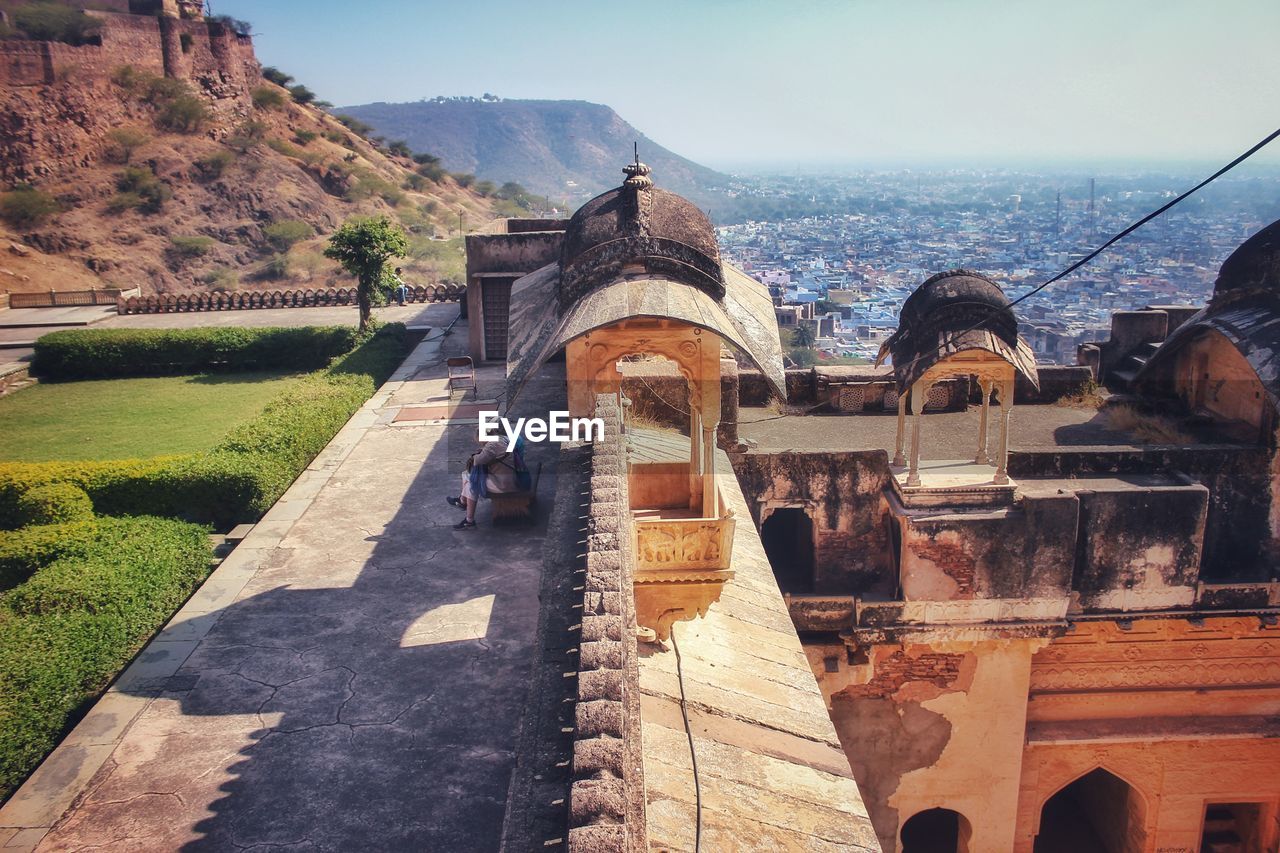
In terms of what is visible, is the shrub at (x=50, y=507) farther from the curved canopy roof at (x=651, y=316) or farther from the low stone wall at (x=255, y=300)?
the low stone wall at (x=255, y=300)

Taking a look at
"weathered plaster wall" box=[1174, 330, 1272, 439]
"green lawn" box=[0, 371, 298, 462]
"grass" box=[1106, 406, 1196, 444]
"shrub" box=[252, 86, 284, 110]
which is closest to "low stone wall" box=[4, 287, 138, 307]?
"green lawn" box=[0, 371, 298, 462]

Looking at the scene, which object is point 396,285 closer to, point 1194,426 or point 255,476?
point 255,476

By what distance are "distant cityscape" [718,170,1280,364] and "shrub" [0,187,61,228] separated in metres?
31.7

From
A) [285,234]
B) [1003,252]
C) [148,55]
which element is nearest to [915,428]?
[285,234]

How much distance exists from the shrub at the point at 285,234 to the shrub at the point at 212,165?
437 centimetres

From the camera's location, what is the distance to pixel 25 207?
42.2 m

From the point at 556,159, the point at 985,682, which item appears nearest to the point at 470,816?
the point at 985,682

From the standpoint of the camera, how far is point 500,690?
7598 millimetres

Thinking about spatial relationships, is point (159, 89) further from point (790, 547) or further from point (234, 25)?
point (790, 547)

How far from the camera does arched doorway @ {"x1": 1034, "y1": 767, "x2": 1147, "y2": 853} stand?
13120 mm

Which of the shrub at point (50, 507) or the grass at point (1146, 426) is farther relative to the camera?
the grass at point (1146, 426)

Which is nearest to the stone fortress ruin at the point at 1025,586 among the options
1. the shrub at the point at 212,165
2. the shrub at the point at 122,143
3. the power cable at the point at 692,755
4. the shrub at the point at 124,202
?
the power cable at the point at 692,755

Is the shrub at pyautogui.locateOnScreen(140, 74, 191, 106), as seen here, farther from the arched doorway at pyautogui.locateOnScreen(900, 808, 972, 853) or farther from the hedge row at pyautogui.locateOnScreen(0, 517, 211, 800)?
the arched doorway at pyautogui.locateOnScreen(900, 808, 972, 853)

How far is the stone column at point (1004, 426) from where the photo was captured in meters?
11.7
